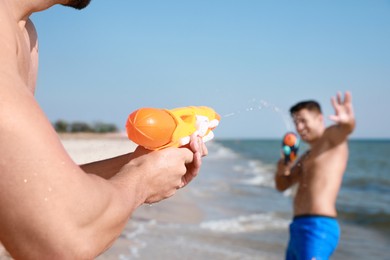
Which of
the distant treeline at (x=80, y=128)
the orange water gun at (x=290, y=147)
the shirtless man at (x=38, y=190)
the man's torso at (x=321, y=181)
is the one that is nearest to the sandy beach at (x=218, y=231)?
the orange water gun at (x=290, y=147)

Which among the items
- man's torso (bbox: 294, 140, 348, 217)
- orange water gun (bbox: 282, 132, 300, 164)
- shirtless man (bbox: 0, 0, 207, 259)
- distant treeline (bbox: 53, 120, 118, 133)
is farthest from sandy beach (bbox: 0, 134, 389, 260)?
distant treeline (bbox: 53, 120, 118, 133)

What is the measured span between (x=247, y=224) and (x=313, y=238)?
477 cm

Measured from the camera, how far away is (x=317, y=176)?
17.1 feet

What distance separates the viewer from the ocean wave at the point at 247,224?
8906 millimetres

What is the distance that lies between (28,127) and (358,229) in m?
9.60

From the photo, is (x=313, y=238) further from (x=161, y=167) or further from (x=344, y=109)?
(x=161, y=167)

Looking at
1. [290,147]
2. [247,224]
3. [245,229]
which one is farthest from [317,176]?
[247,224]

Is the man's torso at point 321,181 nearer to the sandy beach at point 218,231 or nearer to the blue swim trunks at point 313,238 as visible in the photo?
the blue swim trunks at point 313,238

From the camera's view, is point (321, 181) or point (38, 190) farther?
point (321, 181)

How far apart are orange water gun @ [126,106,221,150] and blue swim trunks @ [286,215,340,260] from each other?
122 inches

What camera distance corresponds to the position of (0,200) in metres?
1.21

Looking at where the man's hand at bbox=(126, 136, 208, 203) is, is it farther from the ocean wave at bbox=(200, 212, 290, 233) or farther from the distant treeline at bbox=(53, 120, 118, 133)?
the distant treeline at bbox=(53, 120, 118, 133)

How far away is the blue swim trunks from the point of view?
4730 millimetres

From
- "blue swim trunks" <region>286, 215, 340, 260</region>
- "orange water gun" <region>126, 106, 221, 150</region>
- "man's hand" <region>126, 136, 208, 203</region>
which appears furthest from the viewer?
"blue swim trunks" <region>286, 215, 340, 260</region>
